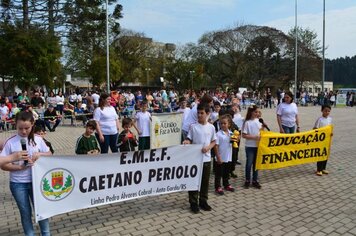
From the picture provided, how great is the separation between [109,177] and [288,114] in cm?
547

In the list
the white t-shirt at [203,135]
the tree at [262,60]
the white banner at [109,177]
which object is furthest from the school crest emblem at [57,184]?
the tree at [262,60]

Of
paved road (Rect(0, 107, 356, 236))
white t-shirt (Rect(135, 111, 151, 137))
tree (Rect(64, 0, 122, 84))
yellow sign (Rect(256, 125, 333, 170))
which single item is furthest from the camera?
tree (Rect(64, 0, 122, 84))

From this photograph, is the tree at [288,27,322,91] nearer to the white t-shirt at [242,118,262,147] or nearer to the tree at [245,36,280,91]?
the tree at [245,36,280,91]

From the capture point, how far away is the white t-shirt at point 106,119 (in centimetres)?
757

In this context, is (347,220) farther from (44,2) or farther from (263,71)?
(263,71)

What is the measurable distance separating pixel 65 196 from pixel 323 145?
597cm

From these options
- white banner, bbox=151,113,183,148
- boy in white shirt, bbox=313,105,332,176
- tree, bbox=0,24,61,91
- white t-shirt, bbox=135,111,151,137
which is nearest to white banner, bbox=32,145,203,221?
white t-shirt, bbox=135,111,151,137

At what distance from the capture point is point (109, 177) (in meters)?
5.04

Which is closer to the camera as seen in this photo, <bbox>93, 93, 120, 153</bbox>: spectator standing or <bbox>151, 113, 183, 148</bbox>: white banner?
<bbox>93, 93, 120, 153</bbox>: spectator standing

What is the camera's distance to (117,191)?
5160 mm

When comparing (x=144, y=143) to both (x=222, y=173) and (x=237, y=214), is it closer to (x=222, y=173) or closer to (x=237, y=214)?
(x=222, y=173)

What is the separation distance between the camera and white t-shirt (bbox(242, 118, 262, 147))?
702 centimetres

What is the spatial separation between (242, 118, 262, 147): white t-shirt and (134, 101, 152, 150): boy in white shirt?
9.02 ft

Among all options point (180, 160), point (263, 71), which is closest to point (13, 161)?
point (180, 160)
